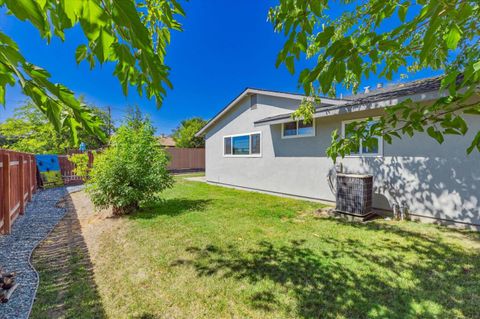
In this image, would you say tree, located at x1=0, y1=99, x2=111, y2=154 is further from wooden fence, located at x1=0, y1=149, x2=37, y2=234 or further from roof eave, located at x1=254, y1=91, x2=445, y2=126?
roof eave, located at x1=254, y1=91, x2=445, y2=126

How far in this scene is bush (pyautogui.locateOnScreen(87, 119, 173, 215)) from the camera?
612cm

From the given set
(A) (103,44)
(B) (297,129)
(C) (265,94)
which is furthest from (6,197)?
(C) (265,94)

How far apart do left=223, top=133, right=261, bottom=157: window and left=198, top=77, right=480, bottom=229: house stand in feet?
0.14

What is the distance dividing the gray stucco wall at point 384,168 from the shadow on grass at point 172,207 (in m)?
3.13

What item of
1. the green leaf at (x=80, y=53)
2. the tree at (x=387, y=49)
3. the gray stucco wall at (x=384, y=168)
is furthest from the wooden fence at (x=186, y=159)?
the tree at (x=387, y=49)

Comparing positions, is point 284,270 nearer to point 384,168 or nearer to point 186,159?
point 384,168

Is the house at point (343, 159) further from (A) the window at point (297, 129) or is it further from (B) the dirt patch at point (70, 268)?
(B) the dirt patch at point (70, 268)

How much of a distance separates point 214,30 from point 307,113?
5.96 metres

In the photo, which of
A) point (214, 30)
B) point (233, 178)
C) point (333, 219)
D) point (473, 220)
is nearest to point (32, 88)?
point (333, 219)

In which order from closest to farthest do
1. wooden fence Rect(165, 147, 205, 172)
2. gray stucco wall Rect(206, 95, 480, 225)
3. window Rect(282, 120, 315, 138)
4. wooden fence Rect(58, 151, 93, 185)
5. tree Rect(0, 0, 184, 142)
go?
tree Rect(0, 0, 184, 142)
gray stucco wall Rect(206, 95, 480, 225)
window Rect(282, 120, 315, 138)
wooden fence Rect(58, 151, 93, 185)
wooden fence Rect(165, 147, 205, 172)

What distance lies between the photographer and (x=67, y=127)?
1.24m

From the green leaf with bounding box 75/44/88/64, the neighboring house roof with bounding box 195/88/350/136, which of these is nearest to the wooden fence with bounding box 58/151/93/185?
the neighboring house roof with bounding box 195/88/350/136

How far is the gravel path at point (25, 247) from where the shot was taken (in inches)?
106

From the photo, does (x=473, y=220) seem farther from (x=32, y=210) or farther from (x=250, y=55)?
(x=250, y=55)
